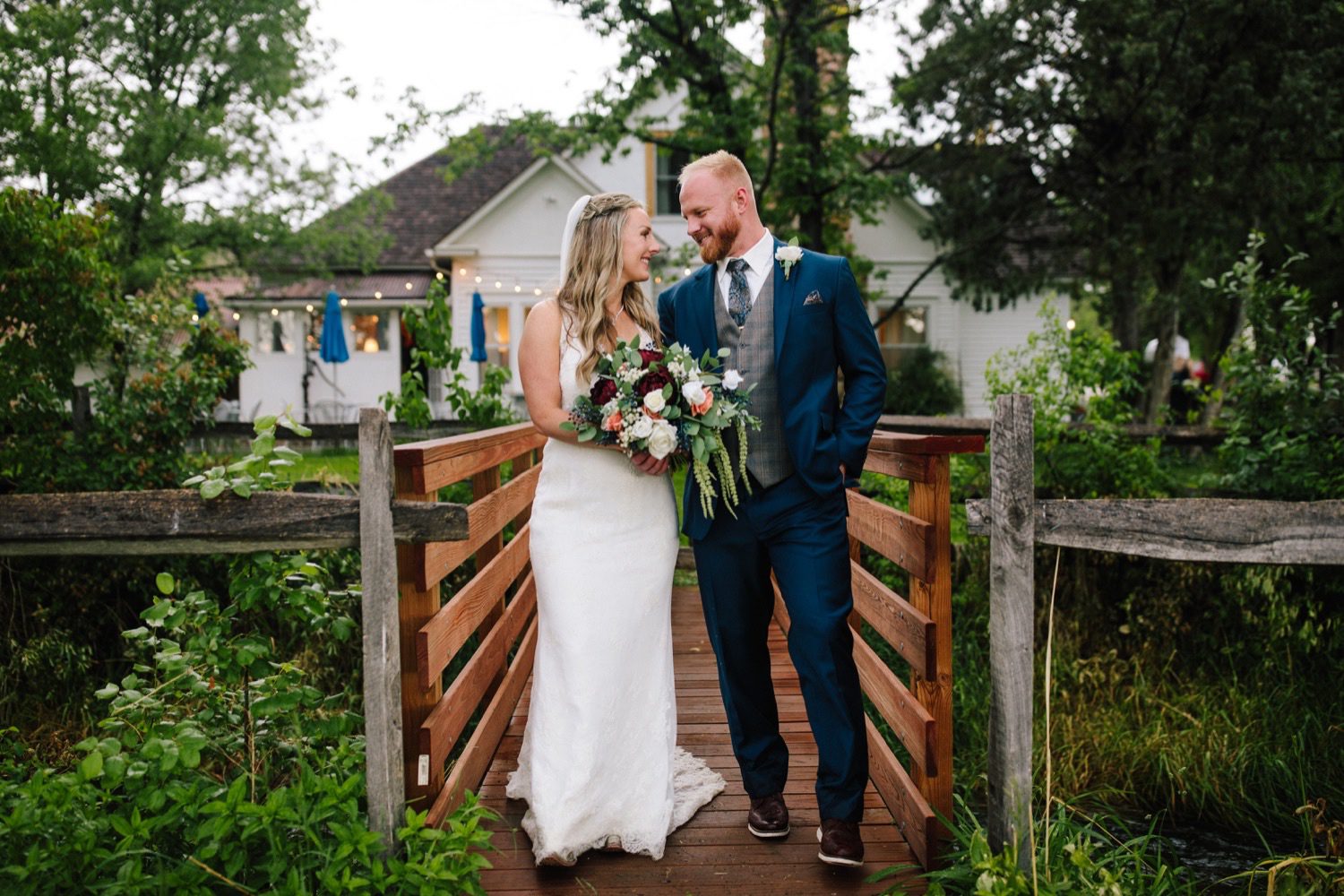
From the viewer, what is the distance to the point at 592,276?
354 cm

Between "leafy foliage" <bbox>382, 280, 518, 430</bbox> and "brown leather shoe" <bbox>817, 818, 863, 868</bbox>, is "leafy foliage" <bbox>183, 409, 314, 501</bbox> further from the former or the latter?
"leafy foliage" <bbox>382, 280, 518, 430</bbox>

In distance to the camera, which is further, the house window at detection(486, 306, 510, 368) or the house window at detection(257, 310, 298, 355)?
the house window at detection(257, 310, 298, 355)

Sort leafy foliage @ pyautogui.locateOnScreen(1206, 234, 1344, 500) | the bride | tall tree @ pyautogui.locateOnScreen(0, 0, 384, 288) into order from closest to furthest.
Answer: the bride < leafy foliage @ pyautogui.locateOnScreen(1206, 234, 1344, 500) < tall tree @ pyautogui.locateOnScreen(0, 0, 384, 288)

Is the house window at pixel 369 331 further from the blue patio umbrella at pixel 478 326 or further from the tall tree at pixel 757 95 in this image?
the tall tree at pixel 757 95

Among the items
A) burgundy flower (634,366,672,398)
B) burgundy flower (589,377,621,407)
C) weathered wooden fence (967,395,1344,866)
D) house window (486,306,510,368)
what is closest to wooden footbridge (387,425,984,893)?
weathered wooden fence (967,395,1344,866)

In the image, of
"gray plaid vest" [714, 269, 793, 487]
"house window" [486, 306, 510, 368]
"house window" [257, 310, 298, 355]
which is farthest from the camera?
"house window" [257, 310, 298, 355]

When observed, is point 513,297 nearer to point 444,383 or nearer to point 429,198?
point 429,198

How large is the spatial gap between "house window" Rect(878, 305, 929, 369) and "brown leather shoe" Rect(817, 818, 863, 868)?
16.6 metres

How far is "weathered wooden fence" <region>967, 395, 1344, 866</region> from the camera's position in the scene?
2.87m

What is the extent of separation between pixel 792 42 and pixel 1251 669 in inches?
361

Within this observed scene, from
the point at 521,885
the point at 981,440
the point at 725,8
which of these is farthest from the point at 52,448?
→ the point at 725,8

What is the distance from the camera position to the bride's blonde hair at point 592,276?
3512 millimetres

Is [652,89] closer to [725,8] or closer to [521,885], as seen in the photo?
[725,8]

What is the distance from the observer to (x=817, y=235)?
44.6ft
